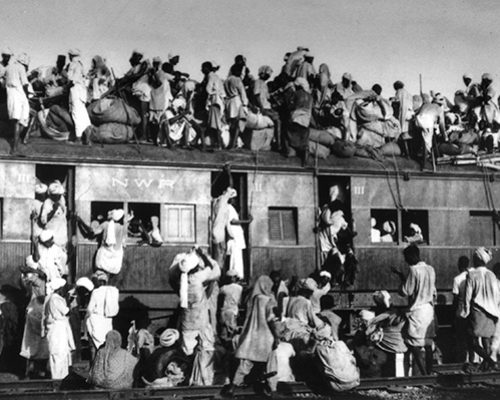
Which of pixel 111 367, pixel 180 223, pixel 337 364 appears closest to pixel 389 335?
pixel 337 364

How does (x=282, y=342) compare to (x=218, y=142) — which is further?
(x=218, y=142)

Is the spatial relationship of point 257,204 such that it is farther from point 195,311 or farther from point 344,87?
point 195,311

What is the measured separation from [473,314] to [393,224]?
16.9ft

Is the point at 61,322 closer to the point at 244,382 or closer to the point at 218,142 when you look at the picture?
the point at 244,382

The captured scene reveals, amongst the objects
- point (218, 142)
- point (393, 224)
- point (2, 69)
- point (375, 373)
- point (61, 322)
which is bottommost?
point (375, 373)

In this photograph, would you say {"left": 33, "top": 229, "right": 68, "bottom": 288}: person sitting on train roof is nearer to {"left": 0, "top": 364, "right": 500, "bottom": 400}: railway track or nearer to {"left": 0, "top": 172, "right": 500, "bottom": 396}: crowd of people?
{"left": 0, "top": 172, "right": 500, "bottom": 396}: crowd of people

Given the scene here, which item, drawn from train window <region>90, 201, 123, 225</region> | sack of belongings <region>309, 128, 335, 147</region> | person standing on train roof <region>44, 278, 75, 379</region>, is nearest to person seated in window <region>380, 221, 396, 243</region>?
sack of belongings <region>309, 128, 335, 147</region>

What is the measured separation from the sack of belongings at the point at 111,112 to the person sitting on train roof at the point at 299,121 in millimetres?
3118

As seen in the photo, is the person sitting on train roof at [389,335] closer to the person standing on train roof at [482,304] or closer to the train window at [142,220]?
the person standing on train roof at [482,304]

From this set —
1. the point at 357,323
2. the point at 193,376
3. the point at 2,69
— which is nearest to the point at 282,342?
the point at 193,376

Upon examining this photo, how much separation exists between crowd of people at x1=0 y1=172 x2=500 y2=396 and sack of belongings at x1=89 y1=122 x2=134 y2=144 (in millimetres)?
1390

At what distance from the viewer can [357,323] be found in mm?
17453

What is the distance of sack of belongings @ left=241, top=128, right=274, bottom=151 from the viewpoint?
1834 centimetres

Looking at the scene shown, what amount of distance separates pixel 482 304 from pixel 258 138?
6124 mm
